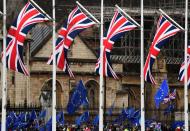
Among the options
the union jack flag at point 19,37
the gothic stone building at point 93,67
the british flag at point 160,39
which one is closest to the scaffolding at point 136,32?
the gothic stone building at point 93,67

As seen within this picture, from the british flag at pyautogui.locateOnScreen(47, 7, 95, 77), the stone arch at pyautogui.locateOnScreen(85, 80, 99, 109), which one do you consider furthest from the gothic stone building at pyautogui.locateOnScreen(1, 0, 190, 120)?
the british flag at pyautogui.locateOnScreen(47, 7, 95, 77)

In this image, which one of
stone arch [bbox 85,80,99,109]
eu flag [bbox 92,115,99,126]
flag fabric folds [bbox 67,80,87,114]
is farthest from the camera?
stone arch [bbox 85,80,99,109]

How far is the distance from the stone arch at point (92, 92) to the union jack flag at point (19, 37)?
122 feet

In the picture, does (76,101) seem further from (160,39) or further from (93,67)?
(93,67)

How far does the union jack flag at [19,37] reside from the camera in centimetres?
5606

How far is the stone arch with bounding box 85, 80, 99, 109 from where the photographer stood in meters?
94.6

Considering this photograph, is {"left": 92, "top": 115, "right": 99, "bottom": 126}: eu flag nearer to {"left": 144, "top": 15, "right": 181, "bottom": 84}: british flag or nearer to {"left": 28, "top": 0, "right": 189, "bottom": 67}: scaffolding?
{"left": 28, "top": 0, "right": 189, "bottom": 67}: scaffolding

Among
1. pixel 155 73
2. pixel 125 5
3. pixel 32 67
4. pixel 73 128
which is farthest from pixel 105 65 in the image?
pixel 125 5

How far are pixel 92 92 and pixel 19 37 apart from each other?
3957cm

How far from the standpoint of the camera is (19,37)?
56.3m

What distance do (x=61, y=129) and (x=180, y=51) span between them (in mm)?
35799

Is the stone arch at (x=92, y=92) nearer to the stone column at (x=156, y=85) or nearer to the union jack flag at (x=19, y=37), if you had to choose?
the stone column at (x=156, y=85)

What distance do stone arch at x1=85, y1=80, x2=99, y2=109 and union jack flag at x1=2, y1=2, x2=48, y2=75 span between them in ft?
122

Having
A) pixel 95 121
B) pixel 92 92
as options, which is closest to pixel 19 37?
pixel 95 121
